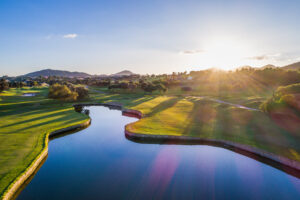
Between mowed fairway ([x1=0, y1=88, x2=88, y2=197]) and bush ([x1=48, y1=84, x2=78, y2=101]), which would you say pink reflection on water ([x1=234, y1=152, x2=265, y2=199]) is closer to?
mowed fairway ([x1=0, y1=88, x2=88, y2=197])

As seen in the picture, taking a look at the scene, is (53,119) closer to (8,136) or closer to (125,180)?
(8,136)

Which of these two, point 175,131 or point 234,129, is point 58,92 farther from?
point 234,129

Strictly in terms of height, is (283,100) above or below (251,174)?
above

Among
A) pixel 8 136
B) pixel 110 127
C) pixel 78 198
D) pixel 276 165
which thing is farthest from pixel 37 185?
pixel 276 165

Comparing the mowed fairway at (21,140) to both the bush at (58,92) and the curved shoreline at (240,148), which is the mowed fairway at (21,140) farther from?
the bush at (58,92)

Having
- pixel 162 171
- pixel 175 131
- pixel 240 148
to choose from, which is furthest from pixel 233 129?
pixel 162 171

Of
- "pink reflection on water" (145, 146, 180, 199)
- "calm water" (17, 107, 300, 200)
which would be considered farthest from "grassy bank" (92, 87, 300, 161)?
"pink reflection on water" (145, 146, 180, 199)

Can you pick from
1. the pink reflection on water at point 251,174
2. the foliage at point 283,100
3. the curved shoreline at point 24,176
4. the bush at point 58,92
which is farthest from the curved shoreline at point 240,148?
the bush at point 58,92

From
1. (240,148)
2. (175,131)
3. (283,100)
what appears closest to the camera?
(240,148)
